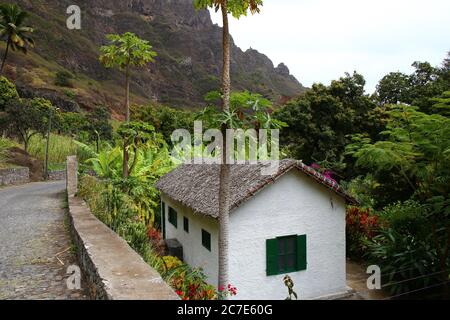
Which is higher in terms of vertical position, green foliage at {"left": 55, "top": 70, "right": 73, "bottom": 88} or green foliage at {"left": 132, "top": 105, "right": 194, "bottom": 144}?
green foliage at {"left": 55, "top": 70, "right": 73, "bottom": 88}

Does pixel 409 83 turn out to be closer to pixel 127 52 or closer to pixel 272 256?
pixel 127 52

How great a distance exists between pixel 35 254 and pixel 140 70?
303 feet

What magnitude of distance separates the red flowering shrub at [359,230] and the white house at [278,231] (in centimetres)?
333

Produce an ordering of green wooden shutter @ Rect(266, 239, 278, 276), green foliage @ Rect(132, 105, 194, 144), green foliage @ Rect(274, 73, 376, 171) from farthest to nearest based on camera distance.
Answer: green foliage @ Rect(132, 105, 194, 144), green foliage @ Rect(274, 73, 376, 171), green wooden shutter @ Rect(266, 239, 278, 276)

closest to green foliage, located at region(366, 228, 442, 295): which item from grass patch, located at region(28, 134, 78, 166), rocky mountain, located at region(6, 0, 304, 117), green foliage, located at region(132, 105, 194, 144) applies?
green foliage, located at region(132, 105, 194, 144)

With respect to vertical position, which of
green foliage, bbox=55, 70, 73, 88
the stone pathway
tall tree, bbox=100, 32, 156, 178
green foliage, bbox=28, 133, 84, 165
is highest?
green foliage, bbox=55, 70, 73, 88

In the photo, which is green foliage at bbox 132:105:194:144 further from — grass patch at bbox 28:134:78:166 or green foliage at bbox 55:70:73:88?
green foliage at bbox 55:70:73:88

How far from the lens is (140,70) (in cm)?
9525

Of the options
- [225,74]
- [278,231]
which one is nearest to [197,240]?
[278,231]

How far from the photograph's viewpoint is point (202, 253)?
1227 centimetres

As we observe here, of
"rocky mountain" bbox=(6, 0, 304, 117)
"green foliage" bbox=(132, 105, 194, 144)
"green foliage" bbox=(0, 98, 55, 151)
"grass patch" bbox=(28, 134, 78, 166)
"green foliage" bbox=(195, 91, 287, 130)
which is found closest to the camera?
"green foliage" bbox=(195, 91, 287, 130)

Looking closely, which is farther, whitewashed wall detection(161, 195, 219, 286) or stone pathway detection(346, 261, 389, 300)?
stone pathway detection(346, 261, 389, 300)

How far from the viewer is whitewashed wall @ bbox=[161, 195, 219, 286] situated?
11141mm
